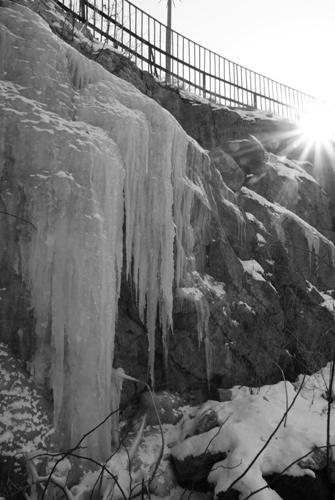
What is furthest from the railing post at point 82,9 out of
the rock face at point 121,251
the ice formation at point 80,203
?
the ice formation at point 80,203

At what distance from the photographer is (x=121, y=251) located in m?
4.17

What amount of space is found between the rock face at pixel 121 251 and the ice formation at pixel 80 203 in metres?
0.01

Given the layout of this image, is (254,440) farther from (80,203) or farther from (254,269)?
(254,269)

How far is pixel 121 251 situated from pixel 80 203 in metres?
0.73

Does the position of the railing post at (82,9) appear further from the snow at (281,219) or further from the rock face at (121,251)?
the snow at (281,219)

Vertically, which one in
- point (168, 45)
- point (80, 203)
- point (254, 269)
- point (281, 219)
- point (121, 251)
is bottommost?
point (254, 269)

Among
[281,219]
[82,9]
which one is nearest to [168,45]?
[82,9]

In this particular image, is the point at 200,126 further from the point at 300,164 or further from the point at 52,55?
the point at 52,55

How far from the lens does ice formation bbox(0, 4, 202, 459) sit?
3.45m

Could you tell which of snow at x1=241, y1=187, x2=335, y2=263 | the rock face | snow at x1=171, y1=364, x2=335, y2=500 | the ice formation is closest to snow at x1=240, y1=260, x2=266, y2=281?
the rock face

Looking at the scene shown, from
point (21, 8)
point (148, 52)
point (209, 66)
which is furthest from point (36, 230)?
point (209, 66)

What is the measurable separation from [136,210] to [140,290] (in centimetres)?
97

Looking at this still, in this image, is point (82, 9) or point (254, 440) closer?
point (254, 440)

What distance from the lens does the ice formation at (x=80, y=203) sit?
3453 millimetres
